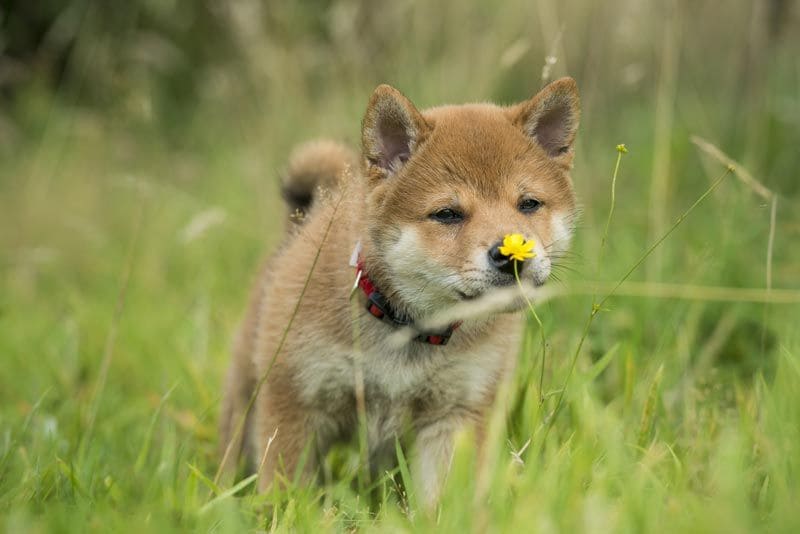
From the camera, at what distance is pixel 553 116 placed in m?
3.03

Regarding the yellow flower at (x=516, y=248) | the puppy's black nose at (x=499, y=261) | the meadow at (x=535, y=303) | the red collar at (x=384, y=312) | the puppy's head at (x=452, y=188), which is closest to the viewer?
the meadow at (x=535, y=303)

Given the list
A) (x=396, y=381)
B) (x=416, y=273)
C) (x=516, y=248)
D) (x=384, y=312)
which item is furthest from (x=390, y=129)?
(x=396, y=381)

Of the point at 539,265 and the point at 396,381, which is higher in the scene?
the point at 539,265

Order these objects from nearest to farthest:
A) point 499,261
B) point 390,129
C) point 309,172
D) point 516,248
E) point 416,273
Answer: point 516,248 → point 499,261 → point 416,273 → point 390,129 → point 309,172

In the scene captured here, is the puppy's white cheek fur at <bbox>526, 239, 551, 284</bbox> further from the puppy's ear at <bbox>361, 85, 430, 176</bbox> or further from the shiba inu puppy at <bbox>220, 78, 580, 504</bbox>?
the puppy's ear at <bbox>361, 85, 430, 176</bbox>

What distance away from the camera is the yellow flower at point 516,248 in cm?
247

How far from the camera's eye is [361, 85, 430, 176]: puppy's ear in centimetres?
282

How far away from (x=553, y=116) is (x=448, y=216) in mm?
543

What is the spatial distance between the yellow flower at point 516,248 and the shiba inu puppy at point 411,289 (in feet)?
0.70

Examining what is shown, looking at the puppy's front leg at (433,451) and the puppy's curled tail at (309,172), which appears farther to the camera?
the puppy's curled tail at (309,172)

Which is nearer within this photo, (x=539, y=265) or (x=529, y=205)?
(x=539, y=265)

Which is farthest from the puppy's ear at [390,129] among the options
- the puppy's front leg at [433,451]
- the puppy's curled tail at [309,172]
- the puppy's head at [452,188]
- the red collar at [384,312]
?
the puppy's front leg at [433,451]

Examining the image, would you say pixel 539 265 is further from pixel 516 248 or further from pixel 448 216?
pixel 448 216

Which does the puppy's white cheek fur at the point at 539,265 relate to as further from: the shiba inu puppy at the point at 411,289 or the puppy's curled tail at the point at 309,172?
the puppy's curled tail at the point at 309,172
